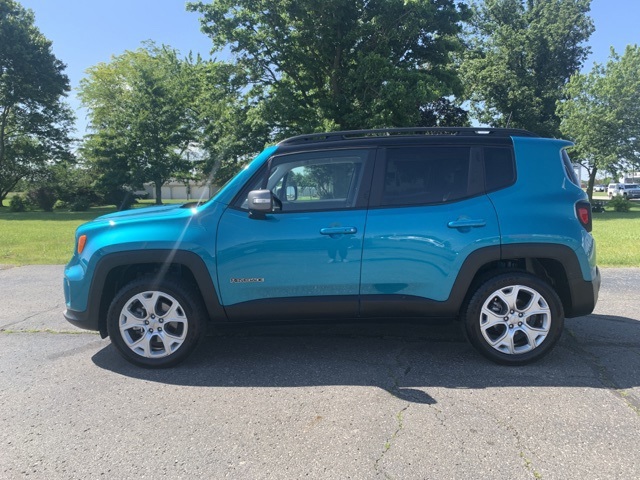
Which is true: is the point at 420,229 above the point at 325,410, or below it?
above

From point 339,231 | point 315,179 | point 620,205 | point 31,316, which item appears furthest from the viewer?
point 620,205

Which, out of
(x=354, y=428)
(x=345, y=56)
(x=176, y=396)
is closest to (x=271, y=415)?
(x=354, y=428)

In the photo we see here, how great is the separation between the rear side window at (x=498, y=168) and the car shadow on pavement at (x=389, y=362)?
4.94 feet

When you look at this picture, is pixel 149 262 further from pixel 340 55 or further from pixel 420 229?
pixel 340 55

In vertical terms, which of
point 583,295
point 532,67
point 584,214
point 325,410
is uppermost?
point 532,67

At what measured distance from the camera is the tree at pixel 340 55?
65.2ft

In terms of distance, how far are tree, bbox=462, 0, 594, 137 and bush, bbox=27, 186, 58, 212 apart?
33117 mm

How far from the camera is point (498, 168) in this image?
3.96 m

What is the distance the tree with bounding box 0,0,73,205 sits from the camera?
3247 cm

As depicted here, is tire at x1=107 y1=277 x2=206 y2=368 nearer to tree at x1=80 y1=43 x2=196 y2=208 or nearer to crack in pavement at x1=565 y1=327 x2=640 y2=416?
crack in pavement at x1=565 y1=327 x2=640 y2=416

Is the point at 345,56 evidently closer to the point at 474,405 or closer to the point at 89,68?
the point at 474,405

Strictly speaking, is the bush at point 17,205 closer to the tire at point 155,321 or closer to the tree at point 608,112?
the tire at point 155,321

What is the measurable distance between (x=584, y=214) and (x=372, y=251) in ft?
5.88

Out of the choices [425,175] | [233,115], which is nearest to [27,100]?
[233,115]
